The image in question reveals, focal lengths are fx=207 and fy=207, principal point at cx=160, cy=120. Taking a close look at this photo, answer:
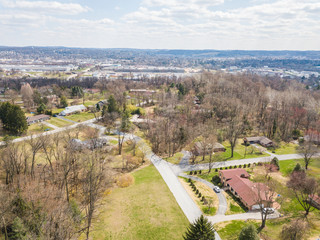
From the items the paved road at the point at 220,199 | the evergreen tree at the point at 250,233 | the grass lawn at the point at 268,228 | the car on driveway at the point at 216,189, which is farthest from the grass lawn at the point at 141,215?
the evergreen tree at the point at 250,233

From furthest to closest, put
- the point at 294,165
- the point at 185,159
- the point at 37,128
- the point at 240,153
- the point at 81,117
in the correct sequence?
the point at 81,117, the point at 37,128, the point at 240,153, the point at 185,159, the point at 294,165

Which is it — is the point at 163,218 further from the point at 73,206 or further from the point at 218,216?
the point at 73,206

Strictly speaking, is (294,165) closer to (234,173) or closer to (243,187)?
(234,173)

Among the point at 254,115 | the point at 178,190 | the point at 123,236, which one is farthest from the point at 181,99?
the point at 123,236

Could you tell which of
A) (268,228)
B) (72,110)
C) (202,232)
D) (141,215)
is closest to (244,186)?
(268,228)

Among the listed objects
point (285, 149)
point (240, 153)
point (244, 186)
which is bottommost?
point (240, 153)

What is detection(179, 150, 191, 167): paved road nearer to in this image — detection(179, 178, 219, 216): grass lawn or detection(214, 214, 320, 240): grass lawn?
detection(179, 178, 219, 216): grass lawn

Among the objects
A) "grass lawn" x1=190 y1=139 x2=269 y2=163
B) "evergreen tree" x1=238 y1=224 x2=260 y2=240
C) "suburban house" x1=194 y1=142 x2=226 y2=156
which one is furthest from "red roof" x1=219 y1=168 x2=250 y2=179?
"evergreen tree" x1=238 y1=224 x2=260 y2=240
